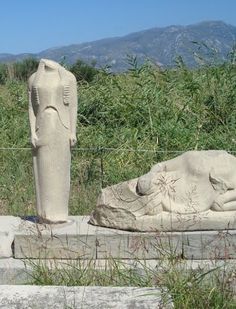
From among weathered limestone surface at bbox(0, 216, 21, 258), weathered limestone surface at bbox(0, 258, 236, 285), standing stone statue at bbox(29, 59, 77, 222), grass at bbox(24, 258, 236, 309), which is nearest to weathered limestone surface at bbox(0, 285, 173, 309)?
grass at bbox(24, 258, 236, 309)

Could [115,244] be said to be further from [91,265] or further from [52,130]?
[52,130]

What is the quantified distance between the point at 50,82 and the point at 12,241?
59.0 inches

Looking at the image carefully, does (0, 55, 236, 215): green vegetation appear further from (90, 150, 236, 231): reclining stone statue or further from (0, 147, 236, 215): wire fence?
(90, 150, 236, 231): reclining stone statue

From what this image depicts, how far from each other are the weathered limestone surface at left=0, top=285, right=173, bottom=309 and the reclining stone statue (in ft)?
7.70

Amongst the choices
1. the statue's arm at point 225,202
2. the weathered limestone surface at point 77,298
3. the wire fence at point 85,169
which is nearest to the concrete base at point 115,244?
the statue's arm at point 225,202

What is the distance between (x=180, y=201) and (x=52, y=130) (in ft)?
4.45

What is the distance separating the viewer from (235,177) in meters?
6.06

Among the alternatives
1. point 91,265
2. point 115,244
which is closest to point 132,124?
point 115,244

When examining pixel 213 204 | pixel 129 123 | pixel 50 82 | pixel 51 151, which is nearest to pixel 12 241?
pixel 51 151

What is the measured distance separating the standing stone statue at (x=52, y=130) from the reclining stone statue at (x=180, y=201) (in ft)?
1.49

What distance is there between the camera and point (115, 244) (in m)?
5.77

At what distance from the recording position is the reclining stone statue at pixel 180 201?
19.2ft

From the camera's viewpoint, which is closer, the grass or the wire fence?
the grass

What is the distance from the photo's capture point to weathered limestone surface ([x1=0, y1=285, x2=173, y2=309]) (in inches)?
129
